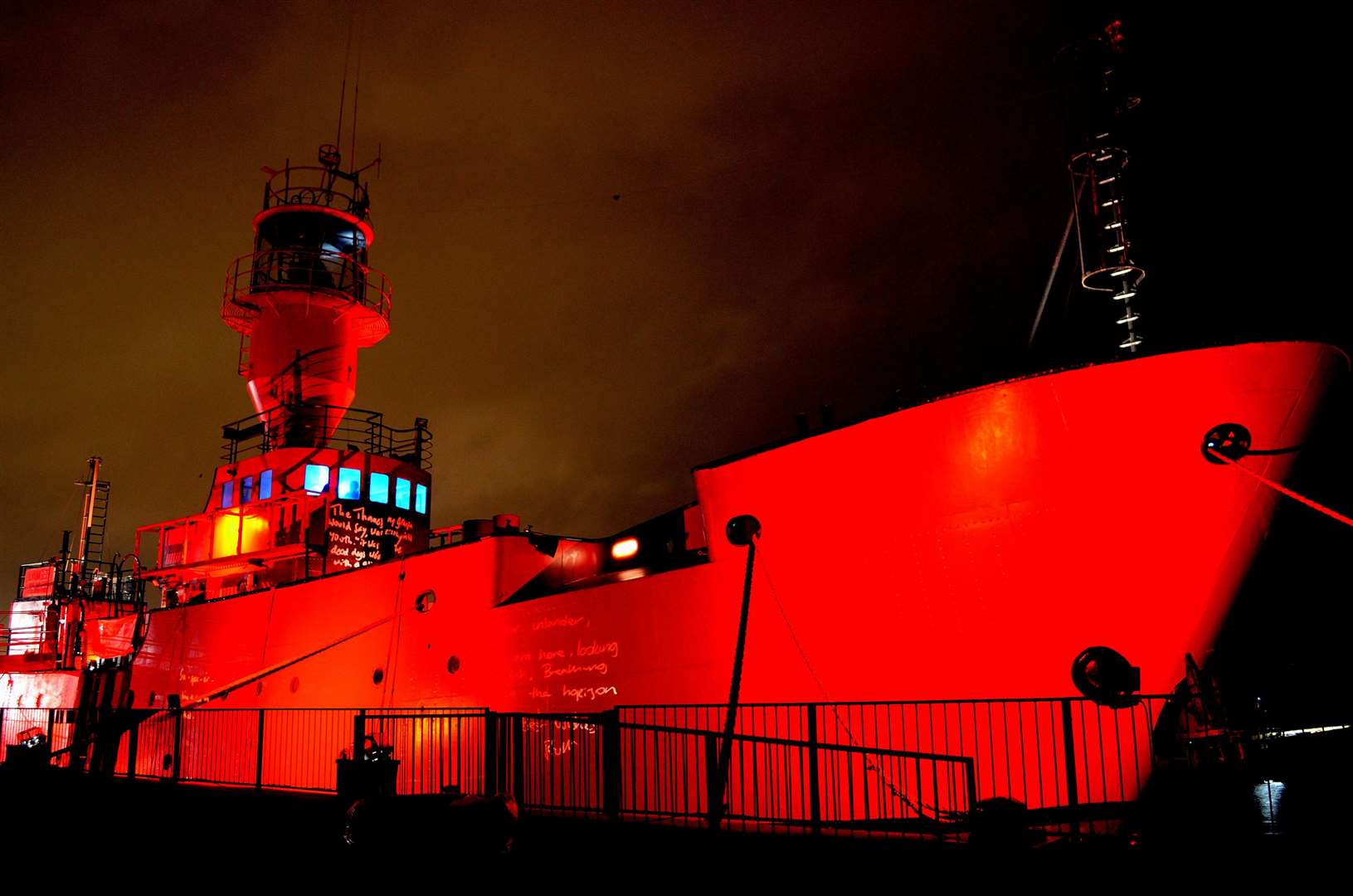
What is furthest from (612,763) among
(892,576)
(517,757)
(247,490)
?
(247,490)

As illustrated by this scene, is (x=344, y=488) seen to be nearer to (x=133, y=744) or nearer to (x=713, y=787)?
(x=133, y=744)

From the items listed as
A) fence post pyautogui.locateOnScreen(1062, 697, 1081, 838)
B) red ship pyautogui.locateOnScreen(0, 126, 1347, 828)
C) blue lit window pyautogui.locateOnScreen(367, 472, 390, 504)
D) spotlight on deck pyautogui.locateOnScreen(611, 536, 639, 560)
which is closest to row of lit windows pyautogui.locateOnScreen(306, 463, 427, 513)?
blue lit window pyautogui.locateOnScreen(367, 472, 390, 504)

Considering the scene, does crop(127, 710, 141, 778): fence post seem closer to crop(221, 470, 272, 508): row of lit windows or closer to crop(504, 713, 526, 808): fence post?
crop(221, 470, 272, 508): row of lit windows

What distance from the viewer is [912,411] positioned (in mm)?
9773

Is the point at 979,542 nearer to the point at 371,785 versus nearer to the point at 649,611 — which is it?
the point at 649,611

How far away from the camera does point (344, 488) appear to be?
886 inches

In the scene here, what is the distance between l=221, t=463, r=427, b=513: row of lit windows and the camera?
22.3 metres

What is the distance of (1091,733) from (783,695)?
124 inches

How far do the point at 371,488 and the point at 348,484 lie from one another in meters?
0.56

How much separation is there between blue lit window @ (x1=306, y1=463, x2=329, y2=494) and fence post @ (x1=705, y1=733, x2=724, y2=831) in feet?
47.4

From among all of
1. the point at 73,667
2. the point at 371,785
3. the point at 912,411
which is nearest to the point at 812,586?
the point at 912,411

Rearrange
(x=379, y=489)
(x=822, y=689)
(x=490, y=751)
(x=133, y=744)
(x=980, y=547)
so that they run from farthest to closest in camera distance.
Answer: (x=379, y=489), (x=133, y=744), (x=490, y=751), (x=822, y=689), (x=980, y=547)

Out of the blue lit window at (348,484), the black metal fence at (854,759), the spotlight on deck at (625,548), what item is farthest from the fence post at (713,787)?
the blue lit window at (348,484)

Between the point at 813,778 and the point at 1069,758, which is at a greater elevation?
the point at 1069,758
